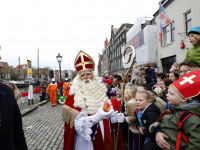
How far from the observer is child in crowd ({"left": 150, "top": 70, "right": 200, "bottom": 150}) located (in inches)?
55.9

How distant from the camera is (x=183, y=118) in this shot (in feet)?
4.94

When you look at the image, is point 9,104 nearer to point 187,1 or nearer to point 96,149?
point 96,149

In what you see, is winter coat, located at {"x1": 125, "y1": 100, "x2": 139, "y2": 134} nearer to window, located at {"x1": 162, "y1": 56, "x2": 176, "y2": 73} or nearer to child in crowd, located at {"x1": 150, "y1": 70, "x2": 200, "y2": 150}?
child in crowd, located at {"x1": 150, "y1": 70, "x2": 200, "y2": 150}

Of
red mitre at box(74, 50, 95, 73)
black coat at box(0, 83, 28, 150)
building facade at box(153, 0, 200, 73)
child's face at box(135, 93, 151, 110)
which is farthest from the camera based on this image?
building facade at box(153, 0, 200, 73)

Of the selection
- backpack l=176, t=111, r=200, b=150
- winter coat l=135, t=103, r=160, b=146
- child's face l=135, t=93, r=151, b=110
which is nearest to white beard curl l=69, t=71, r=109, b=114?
child's face l=135, t=93, r=151, b=110

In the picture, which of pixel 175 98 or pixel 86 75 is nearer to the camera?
pixel 175 98

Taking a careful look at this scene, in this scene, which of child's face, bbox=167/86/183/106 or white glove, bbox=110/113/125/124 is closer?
child's face, bbox=167/86/183/106

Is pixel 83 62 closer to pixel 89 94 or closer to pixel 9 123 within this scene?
pixel 89 94

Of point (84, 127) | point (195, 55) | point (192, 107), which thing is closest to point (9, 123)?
point (84, 127)

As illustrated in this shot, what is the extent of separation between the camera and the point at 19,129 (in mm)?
1559

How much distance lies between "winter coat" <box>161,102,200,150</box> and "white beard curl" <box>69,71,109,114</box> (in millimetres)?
957

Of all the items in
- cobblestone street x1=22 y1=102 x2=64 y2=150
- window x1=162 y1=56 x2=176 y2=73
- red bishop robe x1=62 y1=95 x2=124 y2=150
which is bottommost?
cobblestone street x1=22 y1=102 x2=64 y2=150

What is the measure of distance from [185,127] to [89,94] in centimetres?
133

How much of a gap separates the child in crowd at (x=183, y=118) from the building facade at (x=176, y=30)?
8420 millimetres
